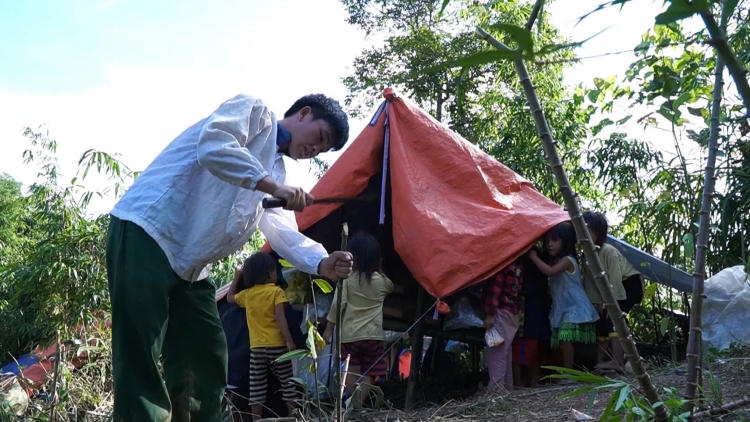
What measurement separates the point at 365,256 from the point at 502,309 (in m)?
0.81

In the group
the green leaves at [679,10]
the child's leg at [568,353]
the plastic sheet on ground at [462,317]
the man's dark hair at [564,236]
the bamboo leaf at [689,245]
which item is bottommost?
the child's leg at [568,353]

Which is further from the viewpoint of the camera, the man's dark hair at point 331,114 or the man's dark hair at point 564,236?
the man's dark hair at point 564,236

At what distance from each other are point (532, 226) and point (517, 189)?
0.41m

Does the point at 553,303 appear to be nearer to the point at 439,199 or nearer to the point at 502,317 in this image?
the point at 502,317

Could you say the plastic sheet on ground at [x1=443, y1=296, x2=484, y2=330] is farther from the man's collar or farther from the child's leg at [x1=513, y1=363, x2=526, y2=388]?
the man's collar

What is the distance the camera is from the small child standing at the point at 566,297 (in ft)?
13.2

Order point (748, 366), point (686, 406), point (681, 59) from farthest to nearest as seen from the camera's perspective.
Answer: point (748, 366), point (681, 59), point (686, 406)

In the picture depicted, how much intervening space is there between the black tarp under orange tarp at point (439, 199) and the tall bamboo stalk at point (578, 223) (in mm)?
2201

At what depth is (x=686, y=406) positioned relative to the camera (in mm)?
1811

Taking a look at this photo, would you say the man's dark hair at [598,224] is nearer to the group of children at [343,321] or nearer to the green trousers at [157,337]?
the group of children at [343,321]

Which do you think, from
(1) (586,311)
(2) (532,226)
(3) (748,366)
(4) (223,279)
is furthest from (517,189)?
(4) (223,279)

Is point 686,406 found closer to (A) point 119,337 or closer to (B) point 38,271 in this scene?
(A) point 119,337

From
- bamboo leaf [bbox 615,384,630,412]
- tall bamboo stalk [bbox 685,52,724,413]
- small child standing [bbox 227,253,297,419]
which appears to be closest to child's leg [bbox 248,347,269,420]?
small child standing [bbox 227,253,297,419]

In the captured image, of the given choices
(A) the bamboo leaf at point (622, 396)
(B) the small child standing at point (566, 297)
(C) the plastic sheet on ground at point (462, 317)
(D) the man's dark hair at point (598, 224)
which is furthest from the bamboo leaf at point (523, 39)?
(C) the plastic sheet on ground at point (462, 317)
